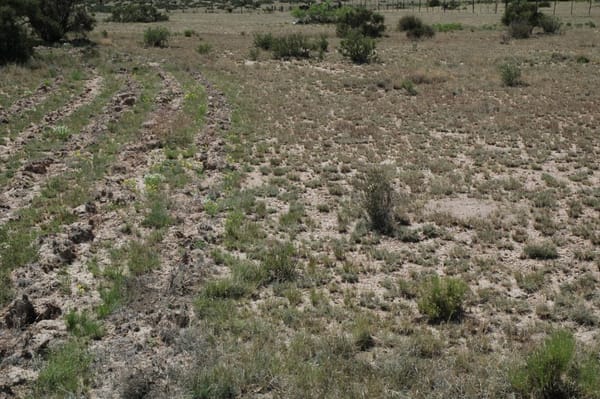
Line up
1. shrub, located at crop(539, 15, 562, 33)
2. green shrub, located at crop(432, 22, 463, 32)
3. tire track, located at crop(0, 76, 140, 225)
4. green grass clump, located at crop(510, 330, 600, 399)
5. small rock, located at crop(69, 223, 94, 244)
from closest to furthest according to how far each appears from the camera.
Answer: green grass clump, located at crop(510, 330, 600, 399), small rock, located at crop(69, 223, 94, 244), tire track, located at crop(0, 76, 140, 225), shrub, located at crop(539, 15, 562, 33), green shrub, located at crop(432, 22, 463, 32)

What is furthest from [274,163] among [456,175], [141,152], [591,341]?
[591,341]

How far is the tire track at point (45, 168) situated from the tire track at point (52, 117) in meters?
1.01

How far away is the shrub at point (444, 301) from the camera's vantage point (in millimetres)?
7047

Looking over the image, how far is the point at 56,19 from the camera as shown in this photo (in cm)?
3675

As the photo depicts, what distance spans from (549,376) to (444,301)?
5.93ft

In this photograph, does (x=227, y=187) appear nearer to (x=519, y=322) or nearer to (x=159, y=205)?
(x=159, y=205)

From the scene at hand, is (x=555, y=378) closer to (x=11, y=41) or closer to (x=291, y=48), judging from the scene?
(x=11, y=41)

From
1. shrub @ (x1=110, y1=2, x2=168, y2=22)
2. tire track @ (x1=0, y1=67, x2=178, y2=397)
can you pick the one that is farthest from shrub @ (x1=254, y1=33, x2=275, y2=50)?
A: shrub @ (x1=110, y1=2, x2=168, y2=22)

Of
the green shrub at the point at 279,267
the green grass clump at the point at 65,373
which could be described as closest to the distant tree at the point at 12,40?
the green shrub at the point at 279,267

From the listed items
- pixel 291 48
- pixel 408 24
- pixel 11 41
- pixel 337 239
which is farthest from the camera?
pixel 408 24

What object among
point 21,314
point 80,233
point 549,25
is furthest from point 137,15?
point 21,314

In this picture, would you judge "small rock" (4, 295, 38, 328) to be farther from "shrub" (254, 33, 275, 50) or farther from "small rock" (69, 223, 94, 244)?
"shrub" (254, 33, 275, 50)

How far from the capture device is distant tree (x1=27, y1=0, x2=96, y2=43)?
3409 cm

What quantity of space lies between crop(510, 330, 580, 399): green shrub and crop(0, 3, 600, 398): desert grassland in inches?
5.1
